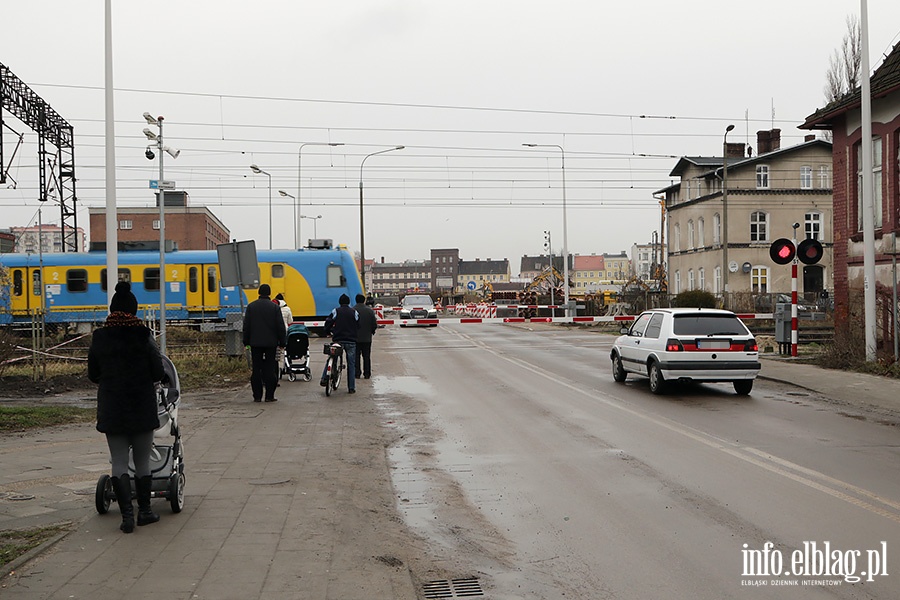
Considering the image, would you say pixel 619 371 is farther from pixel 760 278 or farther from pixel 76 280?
pixel 760 278

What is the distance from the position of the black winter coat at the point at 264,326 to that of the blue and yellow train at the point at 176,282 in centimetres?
2239

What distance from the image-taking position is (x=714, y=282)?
59312 millimetres

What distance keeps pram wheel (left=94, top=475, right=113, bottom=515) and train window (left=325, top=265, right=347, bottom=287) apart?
31.1 m

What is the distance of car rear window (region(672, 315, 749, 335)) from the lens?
1547 cm

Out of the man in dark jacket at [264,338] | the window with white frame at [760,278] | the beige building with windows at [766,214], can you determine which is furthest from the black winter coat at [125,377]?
the window with white frame at [760,278]

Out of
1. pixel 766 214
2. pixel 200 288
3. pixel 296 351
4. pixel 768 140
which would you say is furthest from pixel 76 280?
pixel 768 140

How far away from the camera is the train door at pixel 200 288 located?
37188mm

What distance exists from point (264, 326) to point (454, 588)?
9.81 m

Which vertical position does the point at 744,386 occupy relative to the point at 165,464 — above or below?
below

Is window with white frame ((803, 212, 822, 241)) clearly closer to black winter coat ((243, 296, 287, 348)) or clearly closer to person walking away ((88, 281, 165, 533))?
black winter coat ((243, 296, 287, 348))

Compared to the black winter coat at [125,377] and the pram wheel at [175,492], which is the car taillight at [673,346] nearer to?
the pram wheel at [175,492]

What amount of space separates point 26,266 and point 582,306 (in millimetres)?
32097

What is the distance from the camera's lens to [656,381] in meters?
15.6

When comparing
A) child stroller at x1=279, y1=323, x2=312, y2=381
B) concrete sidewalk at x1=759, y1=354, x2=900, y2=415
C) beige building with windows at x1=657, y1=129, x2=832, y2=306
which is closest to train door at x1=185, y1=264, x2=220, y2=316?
child stroller at x1=279, y1=323, x2=312, y2=381
